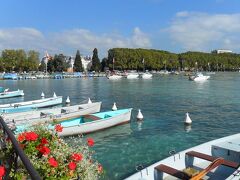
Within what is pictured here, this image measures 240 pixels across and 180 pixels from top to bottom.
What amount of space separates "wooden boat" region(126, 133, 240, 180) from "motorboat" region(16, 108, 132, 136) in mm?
10620

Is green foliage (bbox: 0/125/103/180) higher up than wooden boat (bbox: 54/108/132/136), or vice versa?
green foliage (bbox: 0/125/103/180)

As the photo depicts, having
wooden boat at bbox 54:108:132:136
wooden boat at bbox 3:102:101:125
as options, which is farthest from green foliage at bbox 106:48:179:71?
wooden boat at bbox 54:108:132:136

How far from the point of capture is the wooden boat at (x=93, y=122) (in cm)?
2268

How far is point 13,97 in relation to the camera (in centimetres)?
5697

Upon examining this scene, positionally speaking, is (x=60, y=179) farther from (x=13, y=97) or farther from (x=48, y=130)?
(x=13, y=97)

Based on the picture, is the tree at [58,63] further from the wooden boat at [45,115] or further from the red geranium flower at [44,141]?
the red geranium flower at [44,141]

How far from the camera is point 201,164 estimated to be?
12898mm

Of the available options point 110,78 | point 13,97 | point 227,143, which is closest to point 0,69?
point 110,78

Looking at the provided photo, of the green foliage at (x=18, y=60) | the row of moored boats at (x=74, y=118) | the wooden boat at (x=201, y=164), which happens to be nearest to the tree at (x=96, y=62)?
the green foliage at (x=18, y=60)

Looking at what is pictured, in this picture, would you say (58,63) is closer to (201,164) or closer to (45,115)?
(45,115)

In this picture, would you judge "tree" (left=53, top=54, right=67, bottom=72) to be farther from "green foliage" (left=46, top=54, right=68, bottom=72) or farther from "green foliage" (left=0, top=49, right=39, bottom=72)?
"green foliage" (left=0, top=49, right=39, bottom=72)

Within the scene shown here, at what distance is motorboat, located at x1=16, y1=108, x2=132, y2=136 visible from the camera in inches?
892

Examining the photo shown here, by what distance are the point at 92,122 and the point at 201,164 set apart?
12281mm

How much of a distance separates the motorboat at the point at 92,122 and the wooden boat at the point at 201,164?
10.6 m
